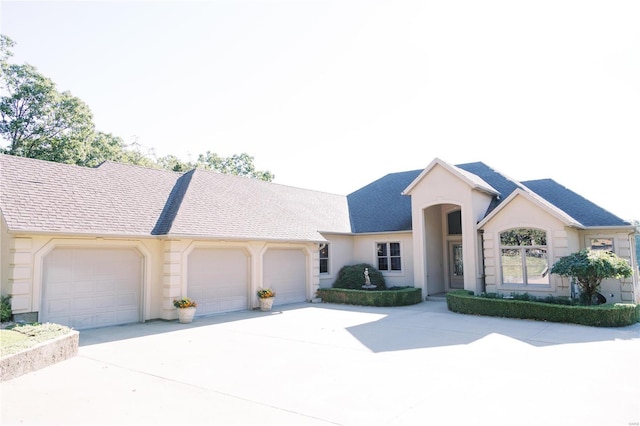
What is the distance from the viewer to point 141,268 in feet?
46.6

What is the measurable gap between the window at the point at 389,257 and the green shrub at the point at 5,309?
52.9 feet

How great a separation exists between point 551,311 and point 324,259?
435 inches

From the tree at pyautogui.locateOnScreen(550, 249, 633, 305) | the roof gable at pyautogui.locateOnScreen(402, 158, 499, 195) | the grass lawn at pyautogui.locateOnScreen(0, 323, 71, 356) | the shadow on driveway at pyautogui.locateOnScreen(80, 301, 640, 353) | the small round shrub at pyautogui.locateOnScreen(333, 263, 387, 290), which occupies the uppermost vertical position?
the roof gable at pyautogui.locateOnScreen(402, 158, 499, 195)

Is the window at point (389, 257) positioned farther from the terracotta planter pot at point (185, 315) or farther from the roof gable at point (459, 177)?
the terracotta planter pot at point (185, 315)

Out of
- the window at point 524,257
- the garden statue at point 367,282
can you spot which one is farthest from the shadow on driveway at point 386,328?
the garden statue at point 367,282

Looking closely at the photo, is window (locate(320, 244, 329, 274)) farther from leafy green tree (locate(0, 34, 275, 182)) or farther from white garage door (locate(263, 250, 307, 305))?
leafy green tree (locate(0, 34, 275, 182))

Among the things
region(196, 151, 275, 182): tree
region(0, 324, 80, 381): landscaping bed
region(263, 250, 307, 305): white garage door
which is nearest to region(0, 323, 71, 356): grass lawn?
region(0, 324, 80, 381): landscaping bed

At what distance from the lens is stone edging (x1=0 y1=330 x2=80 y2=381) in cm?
736

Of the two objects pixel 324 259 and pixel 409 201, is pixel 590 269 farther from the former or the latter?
pixel 324 259

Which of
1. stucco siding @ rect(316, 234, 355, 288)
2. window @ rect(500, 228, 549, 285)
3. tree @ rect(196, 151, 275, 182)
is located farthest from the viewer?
tree @ rect(196, 151, 275, 182)

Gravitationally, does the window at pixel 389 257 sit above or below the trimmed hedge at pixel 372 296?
above

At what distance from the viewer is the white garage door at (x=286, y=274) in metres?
17.9

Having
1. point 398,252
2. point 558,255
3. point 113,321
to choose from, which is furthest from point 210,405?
point 398,252

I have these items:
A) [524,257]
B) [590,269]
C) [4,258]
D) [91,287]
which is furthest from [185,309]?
[590,269]
